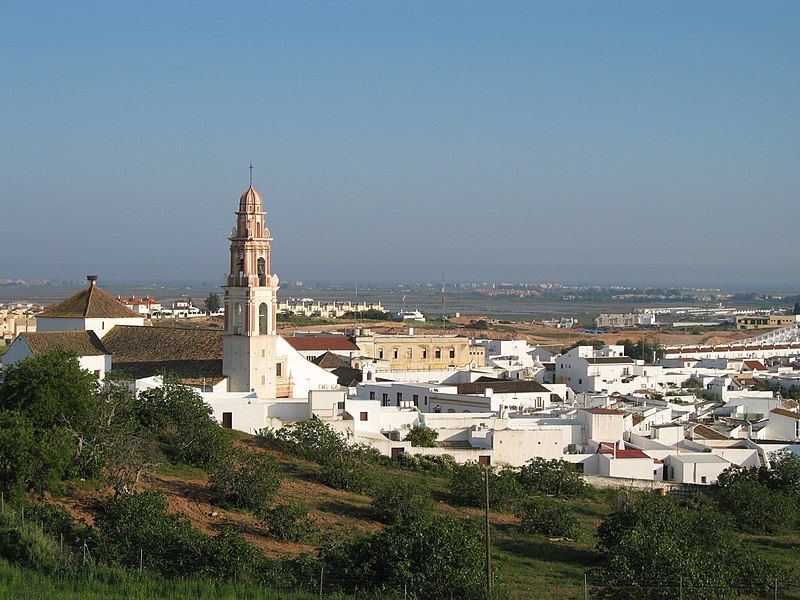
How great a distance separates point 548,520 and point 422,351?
3569 cm

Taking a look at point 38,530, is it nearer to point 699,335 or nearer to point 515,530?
point 515,530

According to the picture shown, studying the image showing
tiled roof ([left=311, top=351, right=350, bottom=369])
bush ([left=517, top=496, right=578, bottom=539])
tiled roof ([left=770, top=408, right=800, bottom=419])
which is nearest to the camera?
bush ([left=517, top=496, right=578, bottom=539])

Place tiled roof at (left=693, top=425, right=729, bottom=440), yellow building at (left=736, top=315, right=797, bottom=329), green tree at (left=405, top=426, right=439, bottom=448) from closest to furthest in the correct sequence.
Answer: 1. green tree at (left=405, top=426, right=439, bottom=448)
2. tiled roof at (left=693, top=425, right=729, bottom=440)
3. yellow building at (left=736, top=315, right=797, bottom=329)

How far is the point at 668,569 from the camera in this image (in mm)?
19625

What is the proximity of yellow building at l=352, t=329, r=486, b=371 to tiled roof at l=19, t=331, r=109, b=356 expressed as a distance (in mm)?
24261

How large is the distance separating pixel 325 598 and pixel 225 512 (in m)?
6.14

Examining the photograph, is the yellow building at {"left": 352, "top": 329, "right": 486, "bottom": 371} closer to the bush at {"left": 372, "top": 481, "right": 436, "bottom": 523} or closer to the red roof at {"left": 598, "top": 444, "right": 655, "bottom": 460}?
the red roof at {"left": 598, "top": 444, "right": 655, "bottom": 460}

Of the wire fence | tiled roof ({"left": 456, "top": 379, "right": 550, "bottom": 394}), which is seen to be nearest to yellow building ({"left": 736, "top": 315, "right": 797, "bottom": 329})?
tiled roof ({"left": 456, "top": 379, "right": 550, "bottom": 394})

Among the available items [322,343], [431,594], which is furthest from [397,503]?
[322,343]

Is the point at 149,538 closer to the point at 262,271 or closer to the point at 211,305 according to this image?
the point at 262,271

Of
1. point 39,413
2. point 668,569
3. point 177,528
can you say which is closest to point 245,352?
point 39,413

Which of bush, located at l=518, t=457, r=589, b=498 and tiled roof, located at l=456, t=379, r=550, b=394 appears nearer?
→ bush, located at l=518, t=457, r=589, b=498

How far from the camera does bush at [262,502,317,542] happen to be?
2116cm

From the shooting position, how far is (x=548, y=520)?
2464 cm
